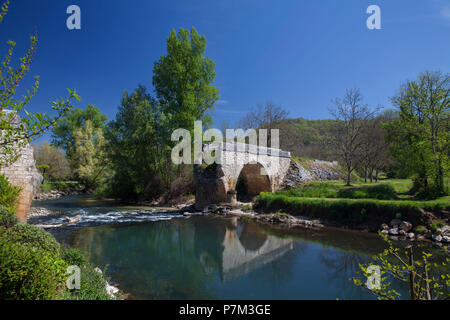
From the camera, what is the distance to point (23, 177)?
312 inches

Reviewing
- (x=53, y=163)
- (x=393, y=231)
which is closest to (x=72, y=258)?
(x=393, y=231)

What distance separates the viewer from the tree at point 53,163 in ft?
95.3

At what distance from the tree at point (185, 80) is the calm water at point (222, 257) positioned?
11.1 meters

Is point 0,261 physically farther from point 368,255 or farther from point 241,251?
point 368,255

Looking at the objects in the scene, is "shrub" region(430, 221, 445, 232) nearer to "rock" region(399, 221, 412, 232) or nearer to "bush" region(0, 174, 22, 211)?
"rock" region(399, 221, 412, 232)

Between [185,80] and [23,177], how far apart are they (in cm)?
1603

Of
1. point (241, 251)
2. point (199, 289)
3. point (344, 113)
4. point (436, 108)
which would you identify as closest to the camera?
point (199, 289)

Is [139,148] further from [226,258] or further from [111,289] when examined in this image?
[111,289]

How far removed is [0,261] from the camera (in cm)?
281

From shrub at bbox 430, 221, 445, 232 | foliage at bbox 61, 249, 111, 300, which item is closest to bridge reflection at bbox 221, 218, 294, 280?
foliage at bbox 61, 249, 111, 300

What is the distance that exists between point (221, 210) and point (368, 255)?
371 inches

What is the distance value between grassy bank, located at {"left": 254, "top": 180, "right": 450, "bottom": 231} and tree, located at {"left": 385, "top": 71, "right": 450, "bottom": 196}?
1.26m

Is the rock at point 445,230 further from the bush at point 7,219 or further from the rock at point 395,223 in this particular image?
the bush at point 7,219
